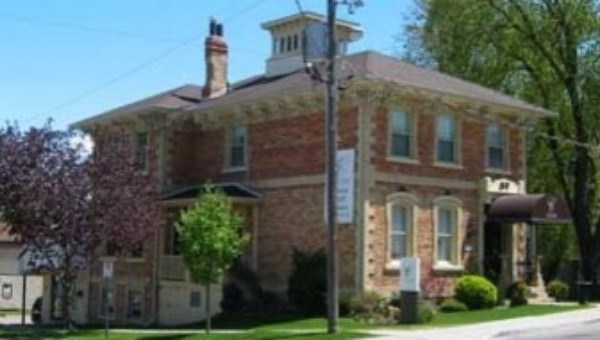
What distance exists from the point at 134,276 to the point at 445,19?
16721mm

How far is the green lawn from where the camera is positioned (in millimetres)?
26922

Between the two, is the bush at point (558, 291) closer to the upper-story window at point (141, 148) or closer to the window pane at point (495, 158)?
the window pane at point (495, 158)

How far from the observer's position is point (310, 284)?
1231 inches

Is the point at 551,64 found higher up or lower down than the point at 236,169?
higher up

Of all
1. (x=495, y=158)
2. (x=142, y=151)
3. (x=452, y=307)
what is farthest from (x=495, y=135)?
(x=142, y=151)

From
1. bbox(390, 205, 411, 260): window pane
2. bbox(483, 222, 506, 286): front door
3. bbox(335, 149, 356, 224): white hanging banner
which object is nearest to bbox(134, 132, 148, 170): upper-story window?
bbox(390, 205, 411, 260): window pane

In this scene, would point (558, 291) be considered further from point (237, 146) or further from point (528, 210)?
point (237, 146)

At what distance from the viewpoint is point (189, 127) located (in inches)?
1545

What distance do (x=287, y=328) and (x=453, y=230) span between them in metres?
7.61

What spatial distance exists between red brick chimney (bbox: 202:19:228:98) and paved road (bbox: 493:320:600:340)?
18.0 meters

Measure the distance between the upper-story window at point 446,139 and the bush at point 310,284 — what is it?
538cm

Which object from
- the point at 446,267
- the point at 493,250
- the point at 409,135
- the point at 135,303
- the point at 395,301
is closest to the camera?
the point at 395,301

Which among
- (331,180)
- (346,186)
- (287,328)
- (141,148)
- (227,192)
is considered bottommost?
(287,328)

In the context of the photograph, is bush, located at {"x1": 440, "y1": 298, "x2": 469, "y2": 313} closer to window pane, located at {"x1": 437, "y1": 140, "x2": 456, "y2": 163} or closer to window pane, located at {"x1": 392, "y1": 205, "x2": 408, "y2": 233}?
window pane, located at {"x1": 392, "y1": 205, "x2": 408, "y2": 233}
